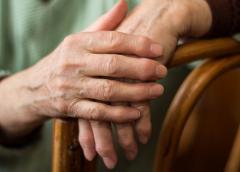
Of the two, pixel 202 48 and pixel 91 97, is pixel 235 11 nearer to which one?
pixel 202 48

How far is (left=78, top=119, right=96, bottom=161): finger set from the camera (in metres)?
0.59

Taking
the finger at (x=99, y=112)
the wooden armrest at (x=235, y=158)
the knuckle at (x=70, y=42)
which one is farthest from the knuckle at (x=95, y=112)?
the wooden armrest at (x=235, y=158)

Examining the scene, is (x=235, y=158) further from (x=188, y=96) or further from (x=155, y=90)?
(x=155, y=90)

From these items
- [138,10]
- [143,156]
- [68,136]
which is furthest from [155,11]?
[143,156]

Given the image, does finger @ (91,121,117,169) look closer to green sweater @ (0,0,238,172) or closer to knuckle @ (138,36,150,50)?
knuckle @ (138,36,150,50)

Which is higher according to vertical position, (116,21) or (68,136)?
(116,21)

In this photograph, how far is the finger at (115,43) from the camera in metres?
0.58

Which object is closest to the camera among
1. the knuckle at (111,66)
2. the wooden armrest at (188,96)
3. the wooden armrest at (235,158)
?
the knuckle at (111,66)

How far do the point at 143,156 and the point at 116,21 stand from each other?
416 mm

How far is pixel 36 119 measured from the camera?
27.6 inches

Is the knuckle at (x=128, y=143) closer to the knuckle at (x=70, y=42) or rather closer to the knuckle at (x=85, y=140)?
the knuckle at (x=85, y=140)

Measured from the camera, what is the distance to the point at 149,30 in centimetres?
63

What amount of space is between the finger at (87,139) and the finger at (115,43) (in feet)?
0.38

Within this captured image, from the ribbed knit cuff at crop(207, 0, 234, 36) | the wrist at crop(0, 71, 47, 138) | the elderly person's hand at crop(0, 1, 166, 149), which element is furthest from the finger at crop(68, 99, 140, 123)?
the ribbed knit cuff at crop(207, 0, 234, 36)
